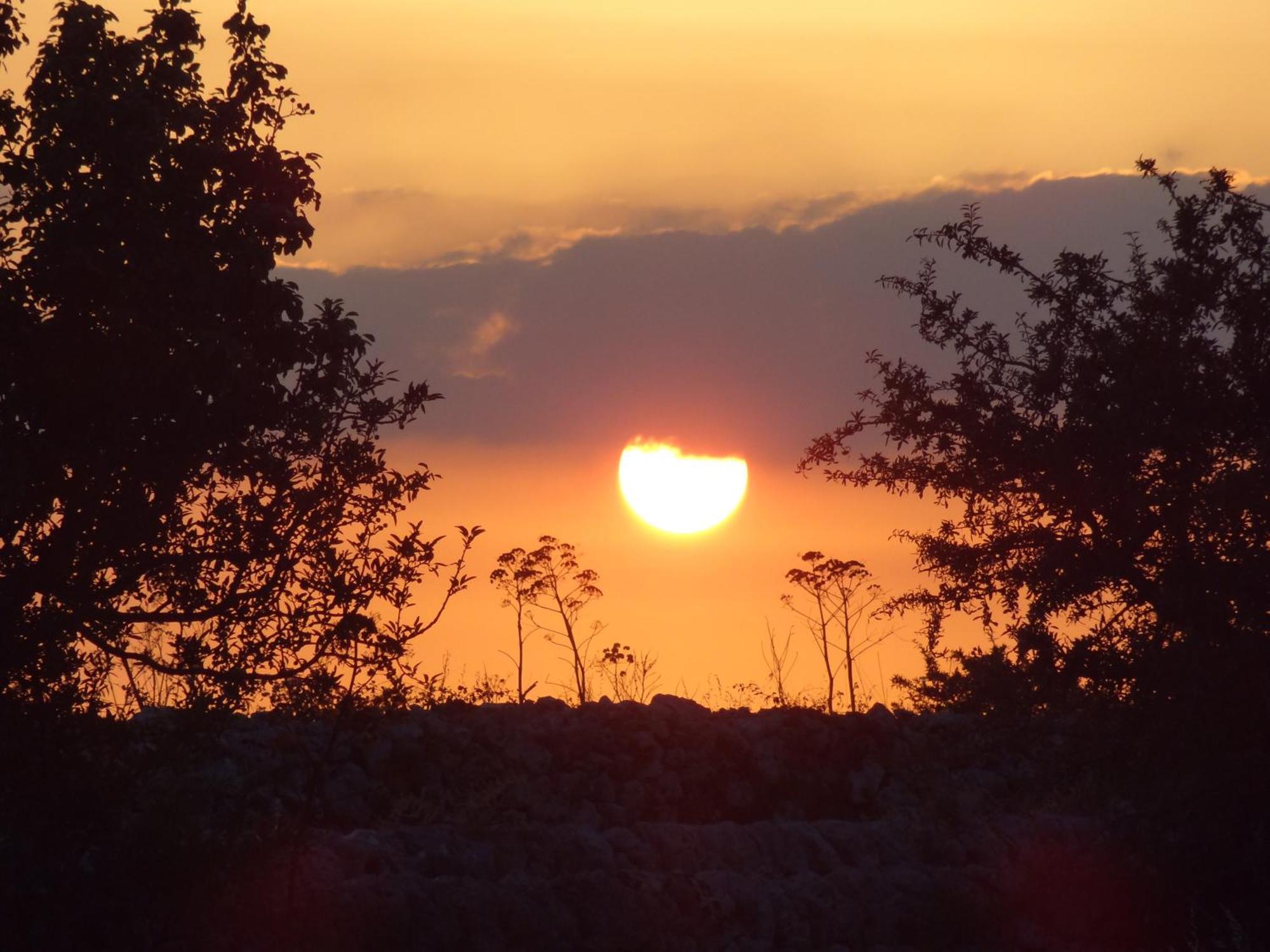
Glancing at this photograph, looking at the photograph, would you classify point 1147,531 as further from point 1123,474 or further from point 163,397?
point 163,397

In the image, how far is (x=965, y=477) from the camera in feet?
42.4

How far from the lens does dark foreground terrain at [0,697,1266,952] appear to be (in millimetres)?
11375

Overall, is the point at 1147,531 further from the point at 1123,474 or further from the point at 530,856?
the point at 530,856

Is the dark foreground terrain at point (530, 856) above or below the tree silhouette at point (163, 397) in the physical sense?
below

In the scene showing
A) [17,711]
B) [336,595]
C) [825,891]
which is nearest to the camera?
[17,711]

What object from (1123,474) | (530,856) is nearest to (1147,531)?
(1123,474)

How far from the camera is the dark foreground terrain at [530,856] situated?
37.3 ft

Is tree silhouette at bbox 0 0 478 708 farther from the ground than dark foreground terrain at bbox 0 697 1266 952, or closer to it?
farther from the ground

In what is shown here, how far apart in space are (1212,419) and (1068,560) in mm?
1767

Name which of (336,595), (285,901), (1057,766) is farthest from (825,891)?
(336,595)

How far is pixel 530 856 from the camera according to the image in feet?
51.2

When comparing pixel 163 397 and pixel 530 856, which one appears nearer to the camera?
pixel 163 397

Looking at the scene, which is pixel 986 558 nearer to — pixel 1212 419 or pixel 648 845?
pixel 1212 419

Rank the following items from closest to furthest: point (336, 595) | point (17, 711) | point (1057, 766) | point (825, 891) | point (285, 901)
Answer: point (17, 711) < point (336, 595) < point (285, 901) < point (1057, 766) < point (825, 891)
